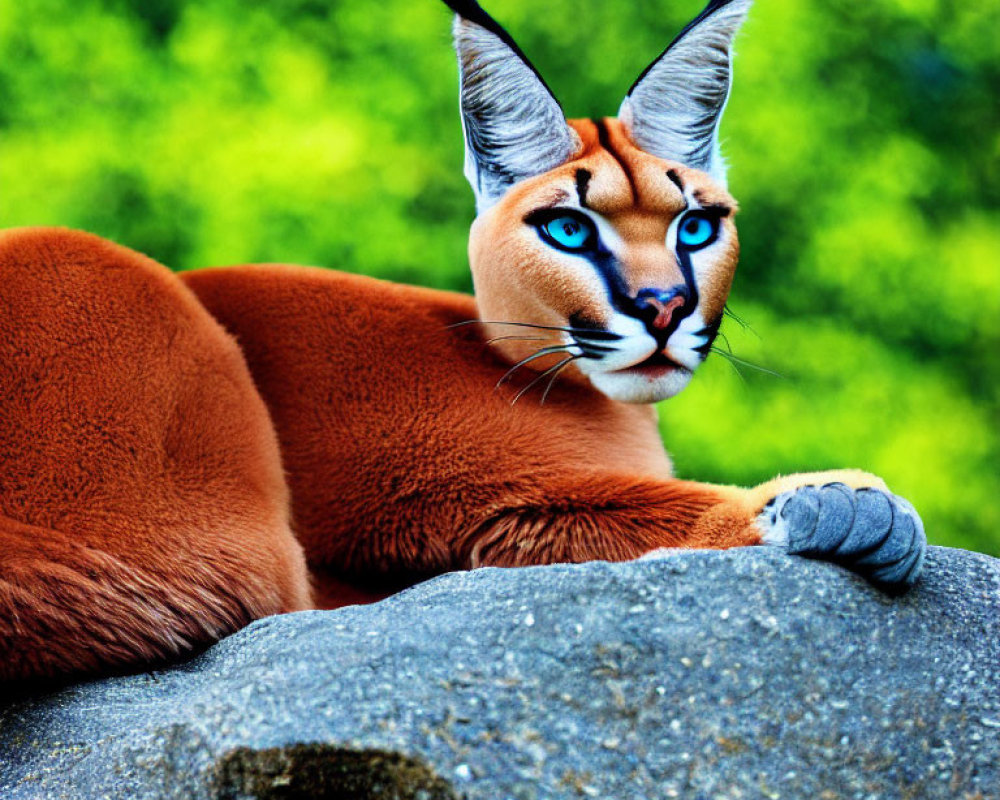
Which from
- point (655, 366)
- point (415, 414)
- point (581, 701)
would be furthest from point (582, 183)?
point (581, 701)

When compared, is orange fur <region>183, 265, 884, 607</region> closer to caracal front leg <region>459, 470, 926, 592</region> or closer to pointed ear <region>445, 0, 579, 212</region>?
caracal front leg <region>459, 470, 926, 592</region>

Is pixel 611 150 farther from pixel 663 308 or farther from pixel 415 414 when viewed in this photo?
pixel 415 414

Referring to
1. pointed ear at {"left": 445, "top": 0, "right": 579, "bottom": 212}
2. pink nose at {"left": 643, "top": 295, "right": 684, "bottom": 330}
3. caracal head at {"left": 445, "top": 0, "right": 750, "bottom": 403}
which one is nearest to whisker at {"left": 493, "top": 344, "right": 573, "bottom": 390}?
caracal head at {"left": 445, "top": 0, "right": 750, "bottom": 403}

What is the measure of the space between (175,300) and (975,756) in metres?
1.21

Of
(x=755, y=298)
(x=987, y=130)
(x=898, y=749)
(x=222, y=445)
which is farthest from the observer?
(x=987, y=130)

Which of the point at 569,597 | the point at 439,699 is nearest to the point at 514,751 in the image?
the point at 439,699

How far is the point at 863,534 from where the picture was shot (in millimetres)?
1427

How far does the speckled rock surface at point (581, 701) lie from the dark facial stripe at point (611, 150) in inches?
19.7

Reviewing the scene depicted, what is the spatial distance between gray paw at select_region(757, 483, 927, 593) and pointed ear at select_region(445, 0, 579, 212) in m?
0.60

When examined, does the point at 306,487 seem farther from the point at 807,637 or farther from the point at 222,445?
the point at 807,637

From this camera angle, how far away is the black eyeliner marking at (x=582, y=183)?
1.62 m

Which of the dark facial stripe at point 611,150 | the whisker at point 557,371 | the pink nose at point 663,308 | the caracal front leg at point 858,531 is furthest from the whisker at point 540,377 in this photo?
the caracal front leg at point 858,531

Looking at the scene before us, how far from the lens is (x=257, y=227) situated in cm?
298

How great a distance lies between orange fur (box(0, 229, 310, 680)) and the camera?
1492 mm
